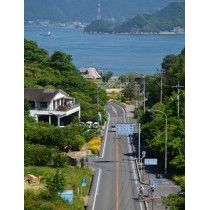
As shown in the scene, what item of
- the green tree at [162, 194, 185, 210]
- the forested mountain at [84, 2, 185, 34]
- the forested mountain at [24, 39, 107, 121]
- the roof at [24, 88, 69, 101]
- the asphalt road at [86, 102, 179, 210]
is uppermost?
the forested mountain at [84, 2, 185, 34]

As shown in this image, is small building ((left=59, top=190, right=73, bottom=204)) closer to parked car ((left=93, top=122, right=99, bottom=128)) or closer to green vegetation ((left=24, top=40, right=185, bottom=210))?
green vegetation ((left=24, top=40, right=185, bottom=210))

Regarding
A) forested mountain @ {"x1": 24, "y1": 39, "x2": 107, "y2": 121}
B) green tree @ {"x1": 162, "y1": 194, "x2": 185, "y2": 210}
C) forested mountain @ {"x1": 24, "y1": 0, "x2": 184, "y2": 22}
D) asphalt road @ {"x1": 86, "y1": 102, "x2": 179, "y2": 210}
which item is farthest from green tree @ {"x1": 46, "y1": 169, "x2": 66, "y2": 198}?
forested mountain @ {"x1": 24, "y1": 0, "x2": 184, "y2": 22}

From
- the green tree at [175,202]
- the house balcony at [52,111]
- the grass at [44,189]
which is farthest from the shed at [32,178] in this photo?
the house balcony at [52,111]

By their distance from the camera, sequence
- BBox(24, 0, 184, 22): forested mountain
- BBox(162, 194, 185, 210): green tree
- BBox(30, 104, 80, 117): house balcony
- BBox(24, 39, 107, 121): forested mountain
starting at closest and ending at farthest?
1. BBox(162, 194, 185, 210): green tree
2. BBox(30, 104, 80, 117): house balcony
3. BBox(24, 39, 107, 121): forested mountain
4. BBox(24, 0, 184, 22): forested mountain

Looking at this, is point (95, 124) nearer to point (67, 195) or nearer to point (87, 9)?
point (67, 195)

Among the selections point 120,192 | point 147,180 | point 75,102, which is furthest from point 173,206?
point 75,102

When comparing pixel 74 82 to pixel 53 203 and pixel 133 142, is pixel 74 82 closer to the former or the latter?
pixel 133 142

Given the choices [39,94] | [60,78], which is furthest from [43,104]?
[60,78]
